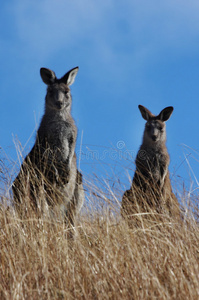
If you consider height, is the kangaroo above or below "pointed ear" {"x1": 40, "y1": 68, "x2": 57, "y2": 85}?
below

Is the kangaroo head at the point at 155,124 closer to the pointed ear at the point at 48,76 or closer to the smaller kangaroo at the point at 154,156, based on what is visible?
the smaller kangaroo at the point at 154,156

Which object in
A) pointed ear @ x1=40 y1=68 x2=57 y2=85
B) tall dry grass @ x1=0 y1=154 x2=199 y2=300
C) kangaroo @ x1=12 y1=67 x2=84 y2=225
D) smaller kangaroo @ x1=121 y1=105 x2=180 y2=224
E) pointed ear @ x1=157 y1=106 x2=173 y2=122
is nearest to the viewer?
tall dry grass @ x1=0 y1=154 x2=199 y2=300

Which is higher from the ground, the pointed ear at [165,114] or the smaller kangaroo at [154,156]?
the pointed ear at [165,114]

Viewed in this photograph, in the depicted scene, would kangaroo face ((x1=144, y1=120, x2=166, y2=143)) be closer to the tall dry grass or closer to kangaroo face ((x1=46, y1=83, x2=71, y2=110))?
kangaroo face ((x1=46, y1=83, x2=71, y2=110))

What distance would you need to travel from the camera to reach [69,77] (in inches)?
270

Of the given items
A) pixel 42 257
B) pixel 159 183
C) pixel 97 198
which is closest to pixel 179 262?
pixel 42 257

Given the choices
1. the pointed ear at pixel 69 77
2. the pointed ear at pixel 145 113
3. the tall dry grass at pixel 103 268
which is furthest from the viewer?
the pointed ear at pixel 145 113

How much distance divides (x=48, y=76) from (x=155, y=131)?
2552mm

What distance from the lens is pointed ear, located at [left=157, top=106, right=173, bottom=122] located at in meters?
8.65

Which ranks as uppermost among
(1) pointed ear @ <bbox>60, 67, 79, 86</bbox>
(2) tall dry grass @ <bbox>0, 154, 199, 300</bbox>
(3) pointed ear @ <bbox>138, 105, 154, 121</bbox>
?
(3) pointed ear @ <bbox>138, 105, 154, 121</bbox>

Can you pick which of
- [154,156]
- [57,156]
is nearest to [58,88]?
[57,156]

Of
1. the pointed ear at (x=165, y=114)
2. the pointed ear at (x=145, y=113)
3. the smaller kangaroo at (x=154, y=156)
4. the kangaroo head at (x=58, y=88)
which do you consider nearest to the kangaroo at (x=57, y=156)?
the kangaroo head at (x=58, y=88)

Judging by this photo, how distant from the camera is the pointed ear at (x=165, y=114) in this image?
8.65 meters

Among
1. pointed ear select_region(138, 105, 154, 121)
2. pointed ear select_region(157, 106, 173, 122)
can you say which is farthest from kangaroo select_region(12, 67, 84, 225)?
pointed ear select_region(157, 106, 173, 122)
